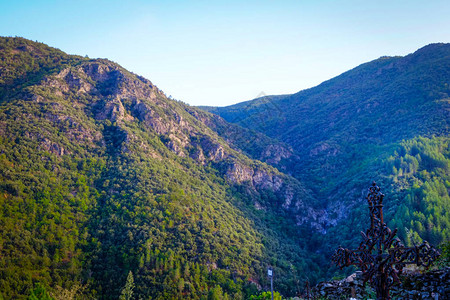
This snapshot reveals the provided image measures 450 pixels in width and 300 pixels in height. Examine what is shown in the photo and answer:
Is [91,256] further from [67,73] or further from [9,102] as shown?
[67,73]

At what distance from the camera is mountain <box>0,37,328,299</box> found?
55.3 meters

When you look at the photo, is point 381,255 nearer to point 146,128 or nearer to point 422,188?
point 422,188

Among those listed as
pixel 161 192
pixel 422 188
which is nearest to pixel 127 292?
pixel 161 192

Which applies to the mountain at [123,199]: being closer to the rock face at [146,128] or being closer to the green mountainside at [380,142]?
the rock face at [146,128]

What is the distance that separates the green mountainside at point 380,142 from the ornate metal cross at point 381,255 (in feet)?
94.9

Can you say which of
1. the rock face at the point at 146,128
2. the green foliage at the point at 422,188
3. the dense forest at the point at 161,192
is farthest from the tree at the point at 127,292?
the green foliage at the point at 422,188

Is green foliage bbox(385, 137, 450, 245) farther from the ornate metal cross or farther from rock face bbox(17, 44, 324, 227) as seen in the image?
the ornate metal cross

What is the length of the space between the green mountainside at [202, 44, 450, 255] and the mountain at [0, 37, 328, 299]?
13.5 m

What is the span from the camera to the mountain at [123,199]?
5534 centimetres

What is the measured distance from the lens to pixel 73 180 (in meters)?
73.6

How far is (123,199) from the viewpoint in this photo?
72938 mm

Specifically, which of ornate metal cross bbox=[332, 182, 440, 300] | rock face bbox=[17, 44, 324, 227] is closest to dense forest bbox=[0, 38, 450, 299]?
rock face bbox=[17, 44, 324, 227]

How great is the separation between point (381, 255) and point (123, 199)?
75.7 meters

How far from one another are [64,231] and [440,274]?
70.8 metres
